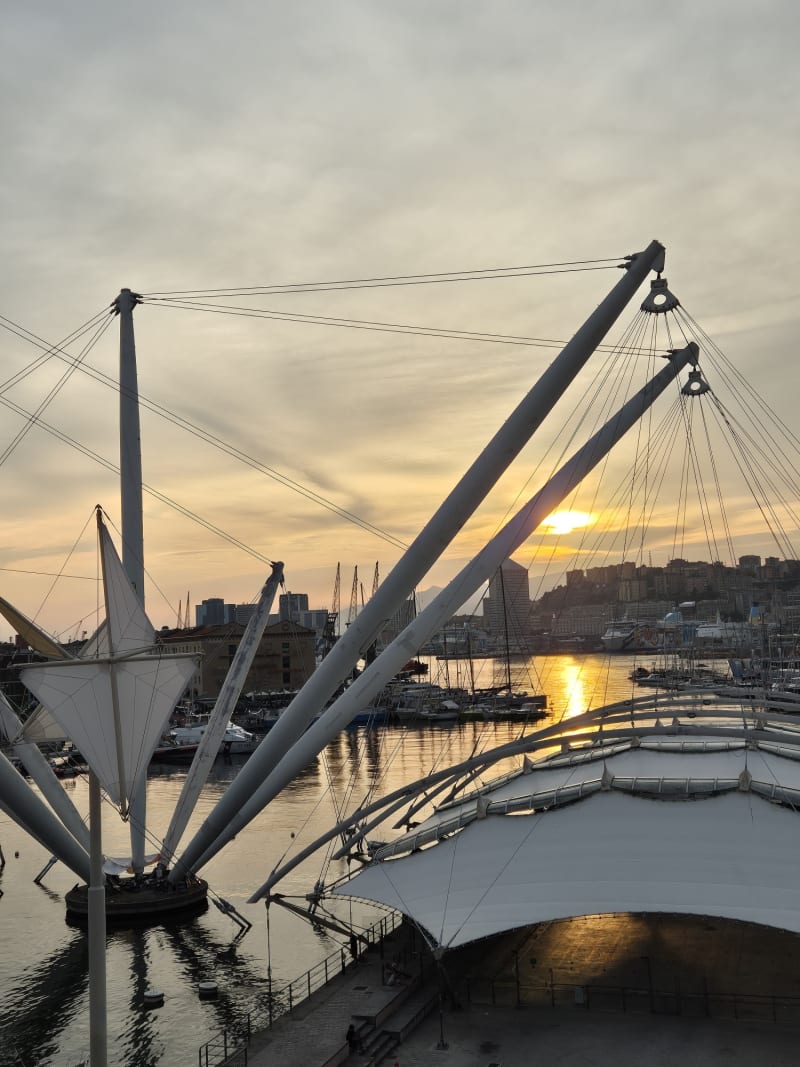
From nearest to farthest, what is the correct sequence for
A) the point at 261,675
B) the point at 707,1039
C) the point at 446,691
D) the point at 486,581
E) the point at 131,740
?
the point at 707,1039 → the point at 131,740 → the point at 486,581 → the point at 446,691 → the point at 261,675

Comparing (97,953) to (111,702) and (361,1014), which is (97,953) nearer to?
(111,702)

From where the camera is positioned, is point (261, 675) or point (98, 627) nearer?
point (98, 627)

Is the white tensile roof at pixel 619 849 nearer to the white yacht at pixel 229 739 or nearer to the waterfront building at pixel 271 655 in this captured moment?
the white yacht at pixel 229 739

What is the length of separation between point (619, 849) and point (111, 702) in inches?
419

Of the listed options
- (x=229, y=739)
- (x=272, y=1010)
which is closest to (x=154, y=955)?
(x=272, y=1010)

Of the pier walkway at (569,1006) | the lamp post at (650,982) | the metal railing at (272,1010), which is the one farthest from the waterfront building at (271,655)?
the lamp post at (650,982)

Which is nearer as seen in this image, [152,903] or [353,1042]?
[353,1042]

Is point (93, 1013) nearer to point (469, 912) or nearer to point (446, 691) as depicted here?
point (469, 912)

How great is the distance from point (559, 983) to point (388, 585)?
901cm

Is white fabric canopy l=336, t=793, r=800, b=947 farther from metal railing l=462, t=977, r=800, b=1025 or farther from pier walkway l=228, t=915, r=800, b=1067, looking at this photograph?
metal railing l=462, t=977, r=800, b=1025

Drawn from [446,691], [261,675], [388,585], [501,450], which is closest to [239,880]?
[388,585]

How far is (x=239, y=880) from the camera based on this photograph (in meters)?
38.6

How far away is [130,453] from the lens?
33.5 metres

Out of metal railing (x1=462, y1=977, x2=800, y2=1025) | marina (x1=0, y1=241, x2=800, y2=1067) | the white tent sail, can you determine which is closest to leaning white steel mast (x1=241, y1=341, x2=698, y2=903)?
marina (x1=0, y1=241, x2=800, y2=1067)
